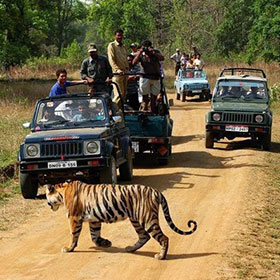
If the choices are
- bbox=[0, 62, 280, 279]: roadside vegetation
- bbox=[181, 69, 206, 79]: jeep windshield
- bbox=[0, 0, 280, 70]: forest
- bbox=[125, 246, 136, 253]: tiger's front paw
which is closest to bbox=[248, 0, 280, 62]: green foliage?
bbox=[0, 0, 280, 70]: forest

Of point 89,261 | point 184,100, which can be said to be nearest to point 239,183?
point 89,261

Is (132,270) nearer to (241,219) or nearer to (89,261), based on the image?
(89,261)

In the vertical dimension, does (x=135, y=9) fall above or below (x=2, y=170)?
above

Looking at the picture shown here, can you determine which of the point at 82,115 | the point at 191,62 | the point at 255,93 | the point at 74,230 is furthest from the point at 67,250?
the point at 191,62

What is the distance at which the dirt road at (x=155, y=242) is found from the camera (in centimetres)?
760

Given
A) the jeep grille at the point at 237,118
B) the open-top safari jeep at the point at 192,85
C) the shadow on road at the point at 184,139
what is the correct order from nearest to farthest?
the jeep grille at the point at 237,118
the shadow on road at the point at 184,139
the open-top safari jeep at the point at 192,85

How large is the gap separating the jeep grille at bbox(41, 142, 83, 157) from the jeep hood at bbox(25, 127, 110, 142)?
121 mm

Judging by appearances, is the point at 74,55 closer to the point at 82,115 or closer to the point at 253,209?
the point at 82,115

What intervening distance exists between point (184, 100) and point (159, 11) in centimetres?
3097

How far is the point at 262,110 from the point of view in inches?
682

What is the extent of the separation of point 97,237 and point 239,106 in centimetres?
980

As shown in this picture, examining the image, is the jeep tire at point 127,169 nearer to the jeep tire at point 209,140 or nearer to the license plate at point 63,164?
the license plate at point 63,164

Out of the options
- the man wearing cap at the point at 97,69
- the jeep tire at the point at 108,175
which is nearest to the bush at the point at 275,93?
the man wearing cap at the point at 97,69

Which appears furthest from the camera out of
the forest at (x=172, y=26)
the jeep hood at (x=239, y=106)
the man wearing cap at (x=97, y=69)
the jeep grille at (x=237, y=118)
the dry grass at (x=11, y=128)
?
the forest at (x=172, y=26)
